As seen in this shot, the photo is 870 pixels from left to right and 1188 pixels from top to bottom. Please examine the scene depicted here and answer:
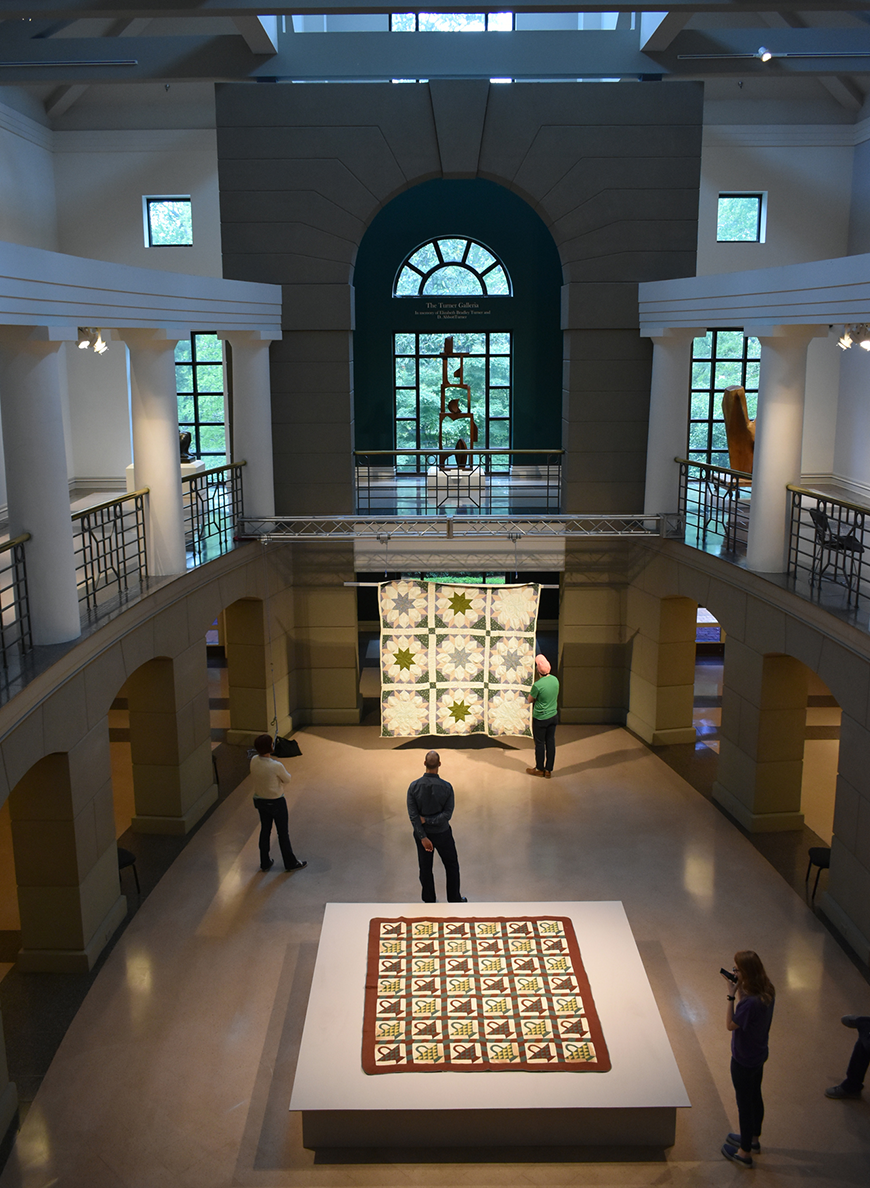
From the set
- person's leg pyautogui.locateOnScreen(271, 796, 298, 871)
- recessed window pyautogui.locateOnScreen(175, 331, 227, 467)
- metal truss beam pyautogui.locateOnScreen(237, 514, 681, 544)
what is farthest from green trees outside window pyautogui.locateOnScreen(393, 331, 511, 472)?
person's leg pyautogui.locateOnScreen(271, 796, 298, 871)

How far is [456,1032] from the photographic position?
724 centimetres

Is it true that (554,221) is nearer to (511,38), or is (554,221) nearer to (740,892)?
(511,38)

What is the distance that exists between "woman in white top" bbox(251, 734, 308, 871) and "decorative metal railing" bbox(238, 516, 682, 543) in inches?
147

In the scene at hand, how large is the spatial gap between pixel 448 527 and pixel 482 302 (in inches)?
265

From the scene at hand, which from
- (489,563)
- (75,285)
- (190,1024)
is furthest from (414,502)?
(190,1024)

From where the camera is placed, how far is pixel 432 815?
9.04 meters

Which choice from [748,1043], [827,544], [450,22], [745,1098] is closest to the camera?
[748,1043]

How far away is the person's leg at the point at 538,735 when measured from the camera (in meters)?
12.6

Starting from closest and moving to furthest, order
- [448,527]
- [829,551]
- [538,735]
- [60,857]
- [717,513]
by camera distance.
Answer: [60,857]
[829,551]
[538,735]
[448,527]
[717,513]

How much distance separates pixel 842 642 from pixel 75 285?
23.7ft

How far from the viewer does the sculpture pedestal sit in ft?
47.8

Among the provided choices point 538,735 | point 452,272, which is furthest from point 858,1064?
point 452,272

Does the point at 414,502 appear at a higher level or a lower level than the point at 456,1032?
higher

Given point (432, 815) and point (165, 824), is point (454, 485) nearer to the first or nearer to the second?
point (165, 824)
